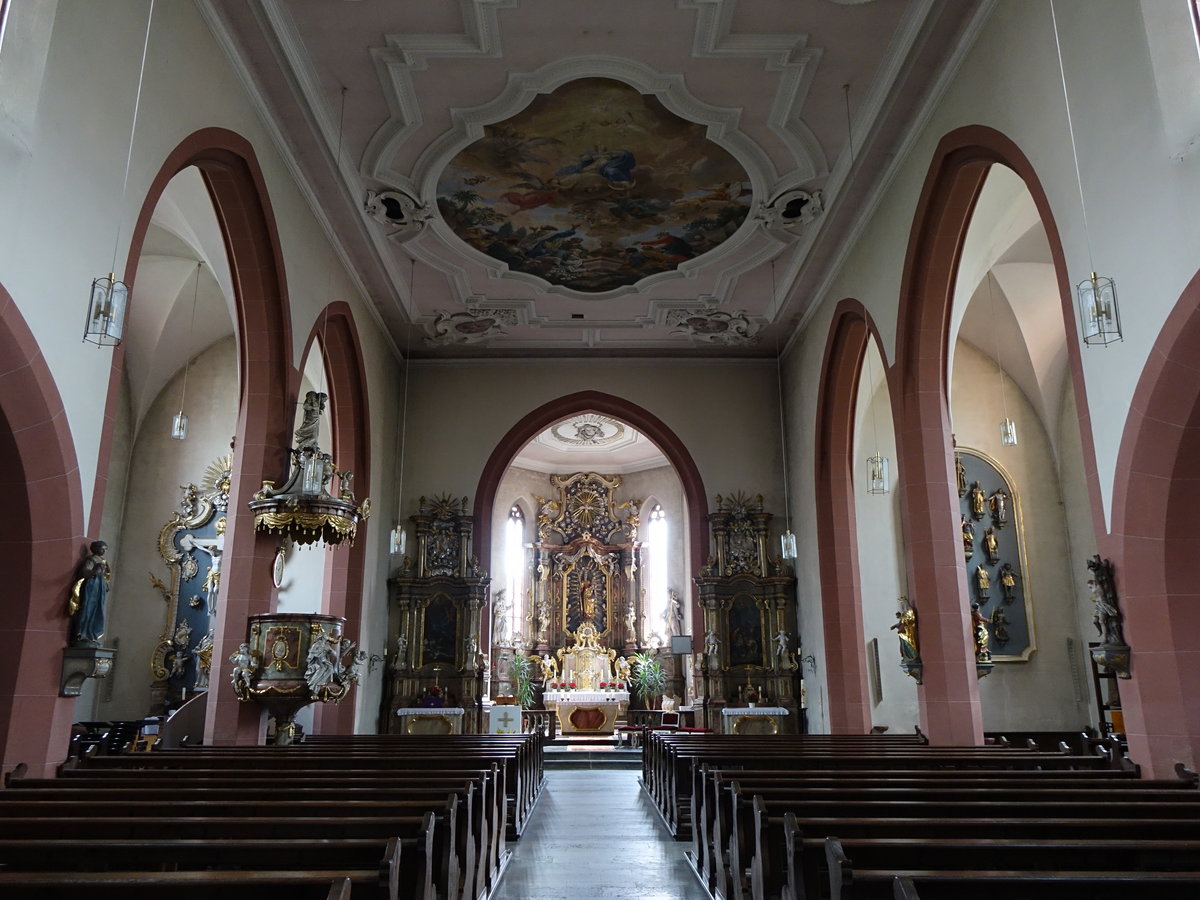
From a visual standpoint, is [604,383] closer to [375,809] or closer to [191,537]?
[191,537]

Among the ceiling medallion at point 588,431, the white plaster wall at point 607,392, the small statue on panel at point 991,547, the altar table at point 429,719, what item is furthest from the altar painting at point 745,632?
the ceiling medallion at point 588,431

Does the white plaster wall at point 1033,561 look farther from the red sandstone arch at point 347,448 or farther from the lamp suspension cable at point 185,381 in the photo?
the lamp suspension cable at point 185,381

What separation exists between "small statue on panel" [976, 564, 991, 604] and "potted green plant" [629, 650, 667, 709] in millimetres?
7665

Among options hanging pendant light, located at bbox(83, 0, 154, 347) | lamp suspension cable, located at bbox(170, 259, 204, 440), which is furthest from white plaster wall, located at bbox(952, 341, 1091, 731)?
hanging pendant light, located at bbox(83, 0, 154, 347)

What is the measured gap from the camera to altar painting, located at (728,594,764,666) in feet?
49.0

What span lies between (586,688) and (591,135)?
14422 millimetres

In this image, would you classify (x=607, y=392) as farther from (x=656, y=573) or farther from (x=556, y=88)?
(x=656, y=573)

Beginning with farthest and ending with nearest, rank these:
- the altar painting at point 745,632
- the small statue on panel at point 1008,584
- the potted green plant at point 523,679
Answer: the potted green plant at point 523,679
the altar painting at point 745,632
the small statue on panel at point 1008,584

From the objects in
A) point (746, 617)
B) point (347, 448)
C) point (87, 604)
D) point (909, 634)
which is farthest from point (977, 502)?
point (87, 604)

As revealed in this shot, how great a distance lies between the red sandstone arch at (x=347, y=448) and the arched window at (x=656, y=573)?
10765 mm

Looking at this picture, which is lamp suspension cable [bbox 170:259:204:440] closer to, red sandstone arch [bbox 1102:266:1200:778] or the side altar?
the side altar

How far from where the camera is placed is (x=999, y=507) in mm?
14547

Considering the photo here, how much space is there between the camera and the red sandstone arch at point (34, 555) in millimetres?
5629

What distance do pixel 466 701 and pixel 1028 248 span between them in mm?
10436
